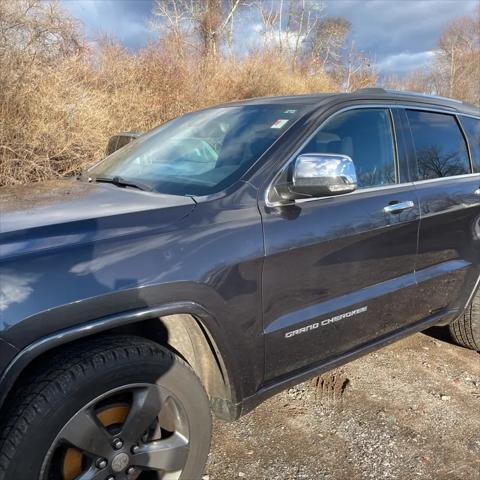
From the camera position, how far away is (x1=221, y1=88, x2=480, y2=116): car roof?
9.04 ft

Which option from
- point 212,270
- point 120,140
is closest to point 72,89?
point 120,140

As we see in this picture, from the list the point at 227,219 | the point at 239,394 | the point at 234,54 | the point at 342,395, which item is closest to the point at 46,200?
the point at 227,219

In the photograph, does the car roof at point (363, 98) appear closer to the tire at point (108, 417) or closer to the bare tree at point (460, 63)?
the tire at point (108, 417)

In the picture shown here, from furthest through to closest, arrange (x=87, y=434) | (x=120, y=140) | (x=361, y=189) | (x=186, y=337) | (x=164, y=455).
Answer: (x=120, y=140) < (x=361, y=189) < (x=186, y=337) < (x=164, y=455) < (x=87, y=434)

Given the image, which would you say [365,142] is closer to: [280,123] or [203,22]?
[280,123]

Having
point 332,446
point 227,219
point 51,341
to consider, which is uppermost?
point 227,219

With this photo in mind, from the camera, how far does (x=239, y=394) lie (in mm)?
2176

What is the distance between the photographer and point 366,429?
9.29 ft

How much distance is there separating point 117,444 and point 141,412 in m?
0.14

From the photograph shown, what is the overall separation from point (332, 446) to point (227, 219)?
1.47 metres

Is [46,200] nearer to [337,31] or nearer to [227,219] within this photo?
[227,219]

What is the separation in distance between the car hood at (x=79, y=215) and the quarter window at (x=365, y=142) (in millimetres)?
1022

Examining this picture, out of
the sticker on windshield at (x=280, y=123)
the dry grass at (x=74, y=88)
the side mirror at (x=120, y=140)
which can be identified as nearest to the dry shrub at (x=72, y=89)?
the dry grass at (x=74, y=88)

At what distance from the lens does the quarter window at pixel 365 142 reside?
2.70 metres
